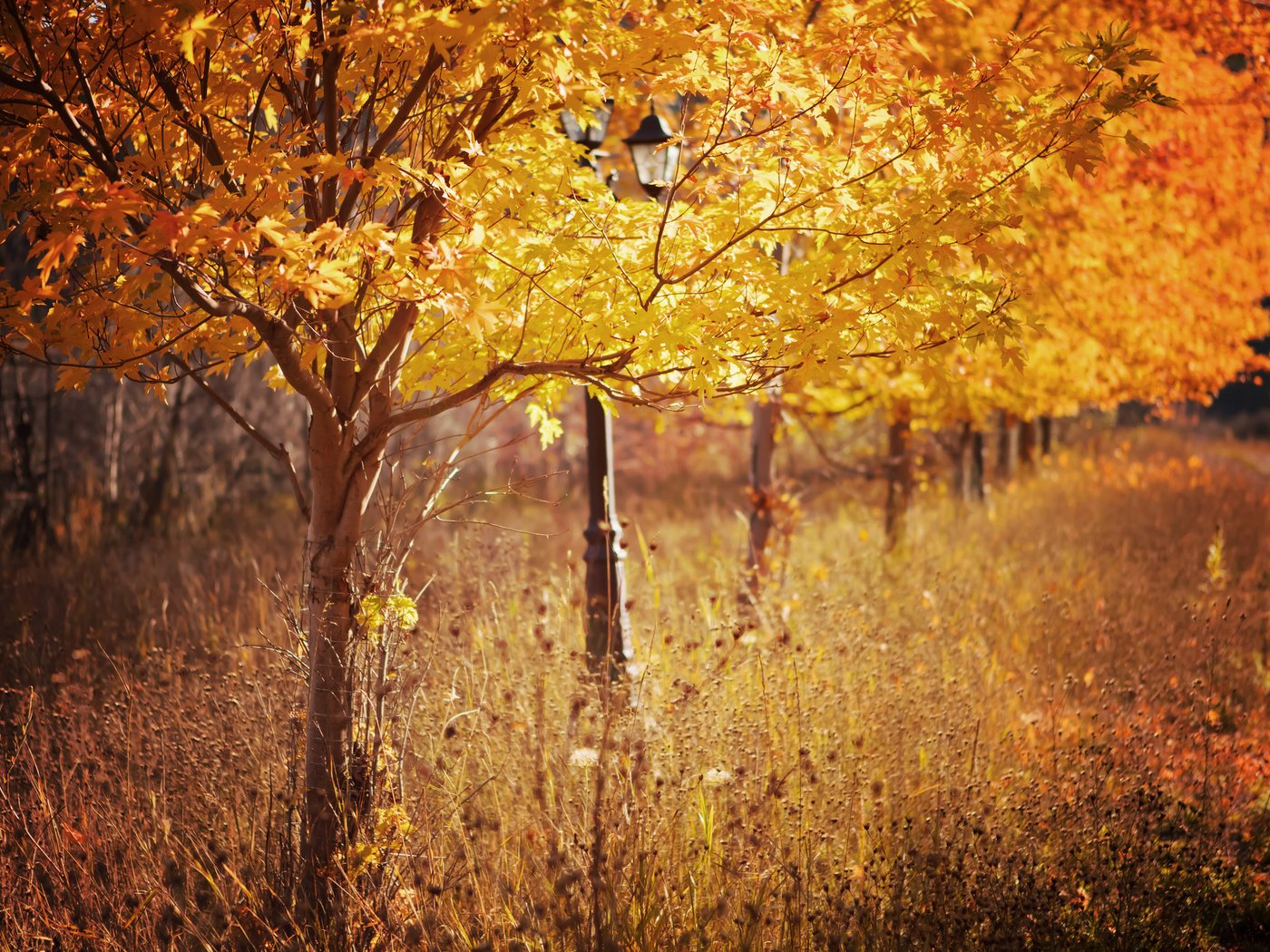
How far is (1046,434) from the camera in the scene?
72.0 ft

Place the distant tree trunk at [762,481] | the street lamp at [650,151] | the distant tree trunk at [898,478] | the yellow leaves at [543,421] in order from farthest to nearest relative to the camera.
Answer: the distant tree trunk at [898,478] < the distant tree trunk at [762,481] < the street lamp at [650,151] < the yellow leaves at [543,421]

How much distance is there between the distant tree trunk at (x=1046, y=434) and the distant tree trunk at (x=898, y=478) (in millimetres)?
10895

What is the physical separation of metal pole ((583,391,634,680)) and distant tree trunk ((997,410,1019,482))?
39.3ft

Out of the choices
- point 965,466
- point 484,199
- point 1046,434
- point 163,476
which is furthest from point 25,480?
point 1046,434

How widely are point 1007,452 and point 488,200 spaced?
18.2 metres

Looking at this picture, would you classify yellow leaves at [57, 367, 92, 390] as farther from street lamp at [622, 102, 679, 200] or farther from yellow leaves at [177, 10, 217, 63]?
street lamp at [622, 102, 679, 200]

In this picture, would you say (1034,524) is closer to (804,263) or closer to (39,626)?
(804,263)

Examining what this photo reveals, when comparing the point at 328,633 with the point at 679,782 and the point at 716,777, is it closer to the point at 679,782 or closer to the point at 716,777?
the point at 679,782

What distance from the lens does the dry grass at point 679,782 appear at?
11.3 ft

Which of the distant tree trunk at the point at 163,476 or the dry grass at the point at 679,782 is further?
the distant tree trunk at the point at 163,476

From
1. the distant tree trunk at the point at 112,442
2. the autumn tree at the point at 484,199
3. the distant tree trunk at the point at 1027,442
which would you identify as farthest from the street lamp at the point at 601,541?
the distant tree trunk at the point at 1027,442

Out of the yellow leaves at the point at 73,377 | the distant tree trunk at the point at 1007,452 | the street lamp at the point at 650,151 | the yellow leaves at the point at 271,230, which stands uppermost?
the street lamp at the point at 650,151

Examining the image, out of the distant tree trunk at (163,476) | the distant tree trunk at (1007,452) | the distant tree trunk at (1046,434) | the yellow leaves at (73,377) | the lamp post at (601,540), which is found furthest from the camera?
the distant tree trunk at (1046,434)

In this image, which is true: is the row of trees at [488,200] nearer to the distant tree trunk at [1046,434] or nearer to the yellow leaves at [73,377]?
the yellow leaves at [73,377]
